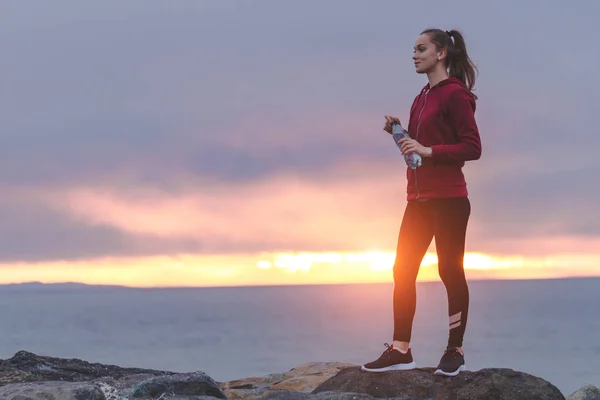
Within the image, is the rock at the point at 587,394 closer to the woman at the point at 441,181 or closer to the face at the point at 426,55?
the woman at the point at 441,181

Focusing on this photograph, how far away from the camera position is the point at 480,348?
277 feet

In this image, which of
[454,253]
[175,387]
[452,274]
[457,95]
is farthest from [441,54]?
[175,387]

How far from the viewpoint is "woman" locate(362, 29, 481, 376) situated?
8016 mm

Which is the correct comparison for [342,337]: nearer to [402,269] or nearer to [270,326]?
[270,326]

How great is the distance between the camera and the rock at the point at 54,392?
25.7 ft

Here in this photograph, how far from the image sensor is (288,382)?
1064 centimetres

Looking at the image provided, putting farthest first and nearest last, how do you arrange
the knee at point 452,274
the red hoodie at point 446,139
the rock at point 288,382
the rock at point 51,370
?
the rock at point 51,370, the rock at point 288,382, the knee at point 452,274, the red hoodie at point 446,139

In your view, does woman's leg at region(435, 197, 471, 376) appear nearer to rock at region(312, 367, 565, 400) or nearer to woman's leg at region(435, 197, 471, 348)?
woman's leg at region(435, 197, 471, 348)

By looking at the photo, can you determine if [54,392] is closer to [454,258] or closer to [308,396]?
[308,396]

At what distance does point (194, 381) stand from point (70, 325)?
12924cm

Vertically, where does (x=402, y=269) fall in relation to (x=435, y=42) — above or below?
below

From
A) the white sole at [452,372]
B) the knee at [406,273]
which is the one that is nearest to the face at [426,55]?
the knee at [406,273]

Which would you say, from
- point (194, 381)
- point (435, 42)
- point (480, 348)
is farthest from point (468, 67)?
point (480, 348)

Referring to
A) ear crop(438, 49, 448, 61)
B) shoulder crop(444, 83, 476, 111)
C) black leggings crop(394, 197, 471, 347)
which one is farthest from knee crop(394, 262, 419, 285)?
ear crop(438, 49, 448, 61)
